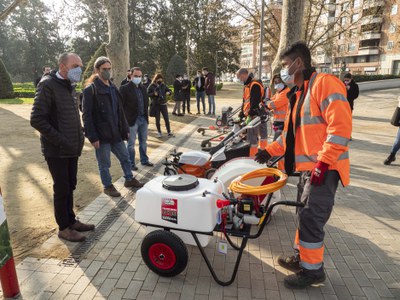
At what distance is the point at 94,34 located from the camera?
4350cm

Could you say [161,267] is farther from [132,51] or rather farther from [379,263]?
[132,51]

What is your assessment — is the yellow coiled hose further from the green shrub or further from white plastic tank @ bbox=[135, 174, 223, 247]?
the green shrub

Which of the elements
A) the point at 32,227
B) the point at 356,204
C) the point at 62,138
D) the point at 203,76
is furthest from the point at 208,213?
the point at 203,76

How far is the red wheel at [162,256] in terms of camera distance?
288 centimetres

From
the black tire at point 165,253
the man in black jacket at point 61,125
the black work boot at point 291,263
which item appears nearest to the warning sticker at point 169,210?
the black tire at point 165,253

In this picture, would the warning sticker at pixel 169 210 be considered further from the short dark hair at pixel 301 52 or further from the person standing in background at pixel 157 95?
the person standing in background at pixel 157 95

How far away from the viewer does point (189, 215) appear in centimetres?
267

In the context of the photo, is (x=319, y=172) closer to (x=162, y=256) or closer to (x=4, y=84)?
(x=162, y=256)

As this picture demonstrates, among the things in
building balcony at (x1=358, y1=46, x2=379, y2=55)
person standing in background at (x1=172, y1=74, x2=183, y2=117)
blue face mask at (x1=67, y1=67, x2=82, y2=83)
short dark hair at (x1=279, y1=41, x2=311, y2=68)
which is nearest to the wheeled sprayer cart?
short dark hair at (x1=279, y1=41, x2=311, y2=68)

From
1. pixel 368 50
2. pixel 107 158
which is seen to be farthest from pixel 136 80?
pixel 368 50

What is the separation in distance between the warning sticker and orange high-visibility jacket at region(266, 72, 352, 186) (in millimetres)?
1189

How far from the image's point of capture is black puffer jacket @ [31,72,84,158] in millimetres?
3213

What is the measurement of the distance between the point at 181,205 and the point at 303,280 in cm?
134

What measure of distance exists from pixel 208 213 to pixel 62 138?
6.18 feet
